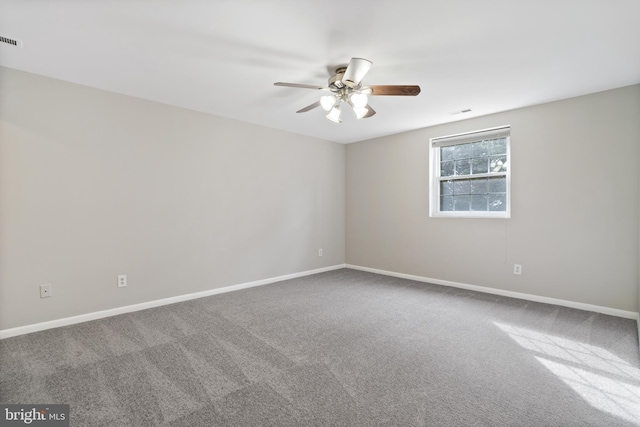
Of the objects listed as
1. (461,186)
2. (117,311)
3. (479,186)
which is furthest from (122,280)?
(479,186)

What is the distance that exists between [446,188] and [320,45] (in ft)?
9.88

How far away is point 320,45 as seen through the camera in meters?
2.24

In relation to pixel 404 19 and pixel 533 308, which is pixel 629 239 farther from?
pixel 404 19

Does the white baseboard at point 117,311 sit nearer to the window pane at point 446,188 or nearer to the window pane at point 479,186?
the window pane at point 446,188

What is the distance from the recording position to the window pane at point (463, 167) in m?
4.18

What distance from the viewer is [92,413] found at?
5.26 feet

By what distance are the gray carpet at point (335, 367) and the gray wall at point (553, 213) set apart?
1.46 feet

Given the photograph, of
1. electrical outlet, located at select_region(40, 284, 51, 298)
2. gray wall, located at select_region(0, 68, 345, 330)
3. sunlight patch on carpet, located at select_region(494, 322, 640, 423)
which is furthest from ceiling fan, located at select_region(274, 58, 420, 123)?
electrical outlet, located at select_region(40, 284, 51, 298)

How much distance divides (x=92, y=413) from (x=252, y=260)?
272cm

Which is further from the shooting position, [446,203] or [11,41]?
[446,203]

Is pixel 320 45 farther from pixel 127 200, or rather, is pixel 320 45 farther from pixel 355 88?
pixel 127 200

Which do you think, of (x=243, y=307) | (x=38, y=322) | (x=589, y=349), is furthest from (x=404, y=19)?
(x=38, y=322)

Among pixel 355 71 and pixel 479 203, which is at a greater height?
pixel 355 71

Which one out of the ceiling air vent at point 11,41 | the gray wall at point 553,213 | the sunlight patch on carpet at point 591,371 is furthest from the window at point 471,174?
the ceiling air vent at point 11,41
